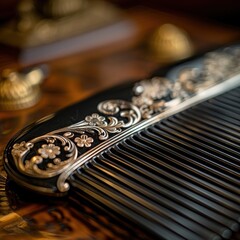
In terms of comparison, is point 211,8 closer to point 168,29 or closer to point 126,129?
point 168,29

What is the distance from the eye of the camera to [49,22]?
1135 millimetres

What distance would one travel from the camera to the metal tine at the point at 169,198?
542mm

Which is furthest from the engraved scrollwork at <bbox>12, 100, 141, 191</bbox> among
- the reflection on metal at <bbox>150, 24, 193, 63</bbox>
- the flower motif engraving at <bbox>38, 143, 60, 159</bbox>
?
the reflection on metal at <bbox>150, 24, 193, 63</bbox>

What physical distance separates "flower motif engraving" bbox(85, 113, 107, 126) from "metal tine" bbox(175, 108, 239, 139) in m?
0.11

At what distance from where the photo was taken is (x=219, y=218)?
547mm

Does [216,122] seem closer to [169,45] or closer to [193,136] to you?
[193,136]

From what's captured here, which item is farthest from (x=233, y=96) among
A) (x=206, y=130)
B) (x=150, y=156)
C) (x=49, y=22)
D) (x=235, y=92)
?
(x=49, y=22)

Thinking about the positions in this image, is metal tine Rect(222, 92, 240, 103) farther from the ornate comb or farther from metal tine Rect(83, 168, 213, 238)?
metal tine Rect(83, 168, 213, 238)

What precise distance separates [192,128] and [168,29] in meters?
0.47

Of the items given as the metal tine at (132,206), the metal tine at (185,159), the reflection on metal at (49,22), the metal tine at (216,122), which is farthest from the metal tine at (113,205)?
the reflection on metal at (49,22)

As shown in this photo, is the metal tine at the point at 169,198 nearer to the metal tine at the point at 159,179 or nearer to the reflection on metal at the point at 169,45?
the metal tine at the point at 159,179

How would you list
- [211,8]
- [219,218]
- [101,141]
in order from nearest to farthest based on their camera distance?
[219,218]
[101,141]
[211,8]

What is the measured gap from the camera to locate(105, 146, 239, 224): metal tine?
22.3 inches

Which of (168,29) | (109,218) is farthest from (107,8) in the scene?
(109,218)
